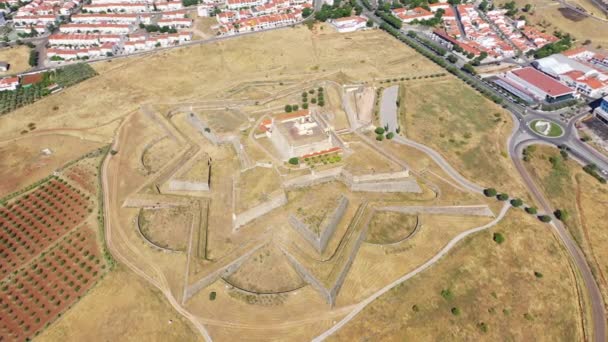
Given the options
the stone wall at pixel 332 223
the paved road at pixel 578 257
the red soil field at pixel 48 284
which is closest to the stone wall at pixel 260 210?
the stone wall at pixel 332 223

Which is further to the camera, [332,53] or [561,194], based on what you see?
[332,53]

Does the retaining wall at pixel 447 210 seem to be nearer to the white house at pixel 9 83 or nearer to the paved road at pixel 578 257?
the paved road at pixel 578 257

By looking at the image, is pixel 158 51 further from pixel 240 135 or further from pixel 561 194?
pixel 561 194

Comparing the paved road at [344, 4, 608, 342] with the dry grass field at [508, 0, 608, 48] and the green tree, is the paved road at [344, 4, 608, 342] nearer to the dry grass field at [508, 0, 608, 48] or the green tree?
the green tree

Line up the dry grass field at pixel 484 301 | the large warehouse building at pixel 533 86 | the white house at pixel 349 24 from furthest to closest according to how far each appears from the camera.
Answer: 1. the white house at pixel 349 24
2. the large warehouse building at pixel 533 86
3. the dry grass field at pixel 484 301

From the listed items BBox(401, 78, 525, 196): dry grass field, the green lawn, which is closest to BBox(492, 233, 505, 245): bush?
BBox(401, 78, 525, 196): dry grass field

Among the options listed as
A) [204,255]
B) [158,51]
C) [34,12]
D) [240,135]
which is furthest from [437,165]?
[34,12]
